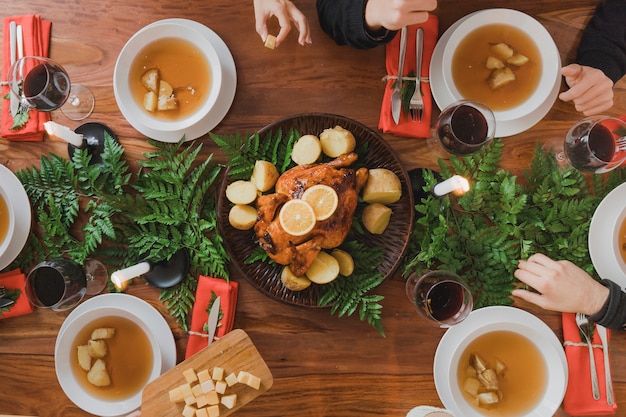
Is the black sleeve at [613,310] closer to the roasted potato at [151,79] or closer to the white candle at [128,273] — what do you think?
the white candle at [128,273]

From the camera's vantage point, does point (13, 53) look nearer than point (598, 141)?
No

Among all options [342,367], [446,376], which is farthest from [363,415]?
[446,376]

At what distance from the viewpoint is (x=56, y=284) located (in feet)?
5.27

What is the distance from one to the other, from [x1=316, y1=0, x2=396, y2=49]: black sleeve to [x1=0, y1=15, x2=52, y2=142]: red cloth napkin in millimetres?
941

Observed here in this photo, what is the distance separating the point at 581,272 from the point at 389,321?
24.5 inches

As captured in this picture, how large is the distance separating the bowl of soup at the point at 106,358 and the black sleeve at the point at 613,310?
1381mm

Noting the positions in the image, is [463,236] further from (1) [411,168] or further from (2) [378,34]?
(2) [378,34]

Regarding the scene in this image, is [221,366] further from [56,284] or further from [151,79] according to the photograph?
[151,79]

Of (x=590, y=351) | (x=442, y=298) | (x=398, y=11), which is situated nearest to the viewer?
(x=398, y=11)

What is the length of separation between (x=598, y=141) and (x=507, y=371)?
2.61ft

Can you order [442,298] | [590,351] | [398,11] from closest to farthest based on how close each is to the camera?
1. [398,11]
2. [442,298]
3. [590,351]

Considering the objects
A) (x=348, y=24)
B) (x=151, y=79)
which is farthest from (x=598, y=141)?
(x=151, y=79)

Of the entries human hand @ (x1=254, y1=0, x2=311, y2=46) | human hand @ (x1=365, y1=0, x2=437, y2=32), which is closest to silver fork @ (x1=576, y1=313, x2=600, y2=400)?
human hand @ (x1=365, y1=0, x2=437, y2=32)

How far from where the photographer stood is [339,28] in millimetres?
1642
